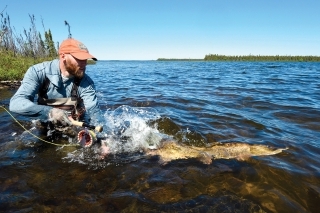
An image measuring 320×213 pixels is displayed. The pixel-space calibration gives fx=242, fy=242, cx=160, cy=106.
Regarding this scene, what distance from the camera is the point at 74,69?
4.29 meters

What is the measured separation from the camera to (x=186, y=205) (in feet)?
10.2

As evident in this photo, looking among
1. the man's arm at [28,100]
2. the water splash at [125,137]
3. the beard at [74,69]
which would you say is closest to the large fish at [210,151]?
the water splash at [125,137]

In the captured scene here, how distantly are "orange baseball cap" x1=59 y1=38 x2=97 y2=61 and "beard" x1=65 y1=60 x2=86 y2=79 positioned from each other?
8.1 inches

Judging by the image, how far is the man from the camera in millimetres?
4102

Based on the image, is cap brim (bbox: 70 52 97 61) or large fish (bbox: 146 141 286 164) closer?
cap brim (bbox: 70 52 97 61)

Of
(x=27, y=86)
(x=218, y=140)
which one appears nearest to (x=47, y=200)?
(x=27, y=86)

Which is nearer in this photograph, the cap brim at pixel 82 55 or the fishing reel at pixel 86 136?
the cap brim at pixel 82 55

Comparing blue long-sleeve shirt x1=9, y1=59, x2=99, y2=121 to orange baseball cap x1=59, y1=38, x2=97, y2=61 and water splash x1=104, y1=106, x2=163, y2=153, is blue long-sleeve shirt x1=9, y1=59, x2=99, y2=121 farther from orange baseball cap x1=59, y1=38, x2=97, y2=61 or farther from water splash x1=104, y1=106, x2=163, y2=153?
water splash x1=104, y1=106, x2=163, y2=153

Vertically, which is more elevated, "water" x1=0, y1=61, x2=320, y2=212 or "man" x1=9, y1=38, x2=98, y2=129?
"man" x1=9, y1=38, x2=98, y2=129

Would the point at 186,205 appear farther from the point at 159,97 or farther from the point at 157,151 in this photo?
the point at 159,97

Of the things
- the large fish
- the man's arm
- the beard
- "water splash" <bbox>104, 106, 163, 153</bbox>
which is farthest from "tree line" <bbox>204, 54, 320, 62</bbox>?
the man's arm

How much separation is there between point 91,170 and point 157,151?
4.50ft

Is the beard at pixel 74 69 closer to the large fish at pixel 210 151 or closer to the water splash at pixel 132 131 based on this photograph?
the water splash at pixel 132 131

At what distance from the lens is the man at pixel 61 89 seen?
410cm
